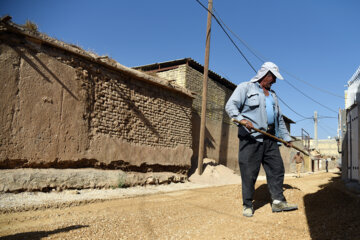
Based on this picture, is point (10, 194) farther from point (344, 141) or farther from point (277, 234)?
point (344, 141)

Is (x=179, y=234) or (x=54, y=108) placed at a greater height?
(x=54, y=108)

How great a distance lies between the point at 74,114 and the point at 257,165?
418 centimetres

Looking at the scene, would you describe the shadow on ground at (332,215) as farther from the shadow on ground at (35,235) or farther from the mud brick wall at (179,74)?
the mud brick wall at (179,74)

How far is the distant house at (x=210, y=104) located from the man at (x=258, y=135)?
6.86 metres

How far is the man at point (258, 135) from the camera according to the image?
3.42m

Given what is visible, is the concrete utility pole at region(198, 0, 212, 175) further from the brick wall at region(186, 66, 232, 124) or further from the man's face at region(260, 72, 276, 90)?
the man's face at region(260, 72, 276, 90)

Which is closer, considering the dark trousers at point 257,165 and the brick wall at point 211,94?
the dark trousers at point 257,165

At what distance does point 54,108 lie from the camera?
18.8 ft

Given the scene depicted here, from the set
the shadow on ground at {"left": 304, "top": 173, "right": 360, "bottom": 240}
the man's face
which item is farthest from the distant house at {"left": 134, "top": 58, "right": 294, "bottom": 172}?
the shadow on ground at {"left": 304, "top": 173, "right": 360, "bottom": 240}

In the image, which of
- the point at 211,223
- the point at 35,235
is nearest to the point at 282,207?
the point at 211,223

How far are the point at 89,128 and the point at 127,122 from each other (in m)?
1.28

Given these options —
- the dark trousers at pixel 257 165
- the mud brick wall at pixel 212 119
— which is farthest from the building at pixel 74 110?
the dark trousers at pixel 257 165

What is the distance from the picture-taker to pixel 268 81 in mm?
3768

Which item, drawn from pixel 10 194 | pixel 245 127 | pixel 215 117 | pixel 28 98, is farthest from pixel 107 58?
pixel 215 117
